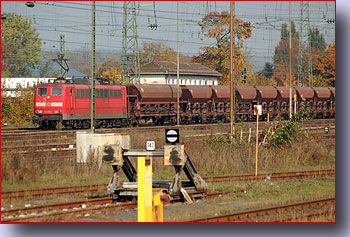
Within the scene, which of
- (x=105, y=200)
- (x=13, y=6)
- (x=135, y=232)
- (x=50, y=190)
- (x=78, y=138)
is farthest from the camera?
(x=13, y=6)

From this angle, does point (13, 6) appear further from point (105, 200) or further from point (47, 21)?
point (105, 200)

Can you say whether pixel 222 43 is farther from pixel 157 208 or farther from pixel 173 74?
pixel 157 208

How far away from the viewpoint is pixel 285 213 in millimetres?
13344

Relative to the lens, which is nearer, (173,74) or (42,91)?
(42,91)

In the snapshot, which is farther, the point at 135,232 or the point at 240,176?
the point at 240,176

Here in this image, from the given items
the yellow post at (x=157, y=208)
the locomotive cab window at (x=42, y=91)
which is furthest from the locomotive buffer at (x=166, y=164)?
the locomotive cab window at (x=42, y=91)

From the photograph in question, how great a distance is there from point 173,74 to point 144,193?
183 ft

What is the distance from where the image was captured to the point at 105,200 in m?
14.5

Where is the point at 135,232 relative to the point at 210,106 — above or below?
below

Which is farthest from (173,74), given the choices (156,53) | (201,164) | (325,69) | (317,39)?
(156,53)

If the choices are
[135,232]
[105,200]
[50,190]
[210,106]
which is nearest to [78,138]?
[50,190]

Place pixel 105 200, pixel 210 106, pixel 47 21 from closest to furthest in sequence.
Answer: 1. pixel 105 200
2. pixel 47 21
3. pixel 210 106

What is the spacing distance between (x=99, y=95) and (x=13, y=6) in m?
9.10

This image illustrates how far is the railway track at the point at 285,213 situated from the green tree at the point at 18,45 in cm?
7519
